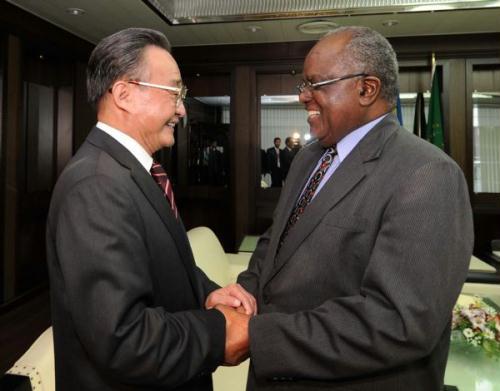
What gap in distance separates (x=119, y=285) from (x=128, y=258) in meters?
0.06

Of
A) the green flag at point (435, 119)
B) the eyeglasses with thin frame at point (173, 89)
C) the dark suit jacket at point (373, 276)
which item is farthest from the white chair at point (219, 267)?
the green flag at point (435, 119)

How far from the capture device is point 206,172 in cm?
557

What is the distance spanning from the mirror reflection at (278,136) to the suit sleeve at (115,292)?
4344 mm

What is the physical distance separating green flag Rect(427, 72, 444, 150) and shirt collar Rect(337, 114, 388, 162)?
380cm

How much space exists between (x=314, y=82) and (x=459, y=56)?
170 inches

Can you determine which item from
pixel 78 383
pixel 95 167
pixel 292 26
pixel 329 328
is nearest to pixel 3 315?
pixel 78 383

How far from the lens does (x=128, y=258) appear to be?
923mm

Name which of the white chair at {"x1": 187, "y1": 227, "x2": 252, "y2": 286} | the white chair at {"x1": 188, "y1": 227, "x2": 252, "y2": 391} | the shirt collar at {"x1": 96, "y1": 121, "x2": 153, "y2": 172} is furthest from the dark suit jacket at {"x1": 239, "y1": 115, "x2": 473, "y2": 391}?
the white chair at {"x1": 187, "y1": 227, "x2": 252, "y2": 286}

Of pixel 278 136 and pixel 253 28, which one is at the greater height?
Result: pixel 253 28

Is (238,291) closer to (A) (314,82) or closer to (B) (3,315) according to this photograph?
(A) (314,82)

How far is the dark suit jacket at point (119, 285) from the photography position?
890mm

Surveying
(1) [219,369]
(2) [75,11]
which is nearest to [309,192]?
(1) [219,369]

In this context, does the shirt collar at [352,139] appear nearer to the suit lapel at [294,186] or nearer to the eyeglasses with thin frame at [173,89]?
the suit lapel at [294,186]

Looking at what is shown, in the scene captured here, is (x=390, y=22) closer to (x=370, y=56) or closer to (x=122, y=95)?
(x=370, y=56)
